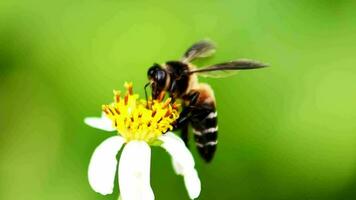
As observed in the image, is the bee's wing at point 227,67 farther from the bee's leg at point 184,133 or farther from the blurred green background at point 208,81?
the blurred green background at point 208,81

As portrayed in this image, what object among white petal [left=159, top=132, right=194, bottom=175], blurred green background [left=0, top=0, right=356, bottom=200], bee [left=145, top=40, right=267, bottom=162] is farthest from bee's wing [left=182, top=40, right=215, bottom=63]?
blurred green background [left=0, top=0, right=356, bottom=200]

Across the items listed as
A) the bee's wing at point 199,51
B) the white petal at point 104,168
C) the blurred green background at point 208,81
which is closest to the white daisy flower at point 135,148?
the white petal at point 104,168

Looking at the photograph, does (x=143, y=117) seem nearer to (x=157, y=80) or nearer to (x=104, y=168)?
(x=157, y=80)

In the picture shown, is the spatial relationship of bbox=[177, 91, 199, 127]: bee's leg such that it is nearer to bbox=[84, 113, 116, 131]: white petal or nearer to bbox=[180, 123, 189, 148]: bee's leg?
bbox=[180, 123, 189, 148]: bee's leg

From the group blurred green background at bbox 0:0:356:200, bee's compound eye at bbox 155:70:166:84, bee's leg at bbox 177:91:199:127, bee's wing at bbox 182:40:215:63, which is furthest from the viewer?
blurred green background at bbox 0:0:356:200

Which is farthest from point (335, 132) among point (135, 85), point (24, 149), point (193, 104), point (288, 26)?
point (24, 149)

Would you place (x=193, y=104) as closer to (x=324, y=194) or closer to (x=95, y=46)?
(x=324, y=194)

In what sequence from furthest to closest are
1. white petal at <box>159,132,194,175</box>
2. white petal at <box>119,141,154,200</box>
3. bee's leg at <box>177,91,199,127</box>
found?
bee's leg at <box>177,91,199,127</box>
white petal at <box>159,132,194,175</box>
white petal at <box>119,141,154,200</box>

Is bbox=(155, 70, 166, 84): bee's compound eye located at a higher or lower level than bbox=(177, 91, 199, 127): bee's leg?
higher
